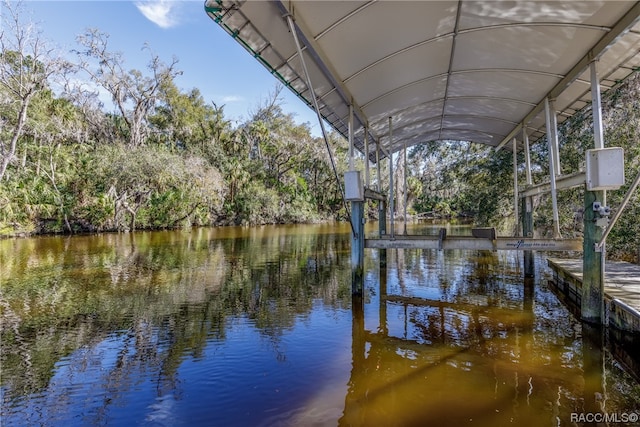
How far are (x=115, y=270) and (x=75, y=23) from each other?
2202 cm

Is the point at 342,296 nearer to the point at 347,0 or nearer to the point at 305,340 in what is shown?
the point at 305,340

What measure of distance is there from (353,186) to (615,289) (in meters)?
4.65

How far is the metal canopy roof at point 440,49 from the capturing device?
438cm

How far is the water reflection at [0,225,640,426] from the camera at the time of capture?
139 inches

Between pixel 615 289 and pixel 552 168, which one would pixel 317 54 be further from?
pixel 615 289

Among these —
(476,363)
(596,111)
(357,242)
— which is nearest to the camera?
(476,363)

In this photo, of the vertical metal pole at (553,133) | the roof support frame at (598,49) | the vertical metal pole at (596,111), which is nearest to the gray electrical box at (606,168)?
the vertical metal pole at (596,111)

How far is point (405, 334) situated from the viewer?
5.71 metres

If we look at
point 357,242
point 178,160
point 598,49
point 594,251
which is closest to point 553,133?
point 598,49

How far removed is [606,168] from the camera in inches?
194

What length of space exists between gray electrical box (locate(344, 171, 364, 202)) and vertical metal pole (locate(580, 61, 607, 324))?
3.47 meters

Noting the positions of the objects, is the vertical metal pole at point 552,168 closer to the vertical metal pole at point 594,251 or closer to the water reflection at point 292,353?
the vertical metal pole at point 594,251

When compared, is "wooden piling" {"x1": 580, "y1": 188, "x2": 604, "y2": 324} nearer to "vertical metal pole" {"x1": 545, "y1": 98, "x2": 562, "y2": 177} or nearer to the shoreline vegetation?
"vertical metal pole" {"x1": 545, "y1": 98, "x2": 562, "y2": 177}

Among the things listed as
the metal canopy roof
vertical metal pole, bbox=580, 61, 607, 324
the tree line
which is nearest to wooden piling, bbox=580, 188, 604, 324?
vertical metal pole, bbox=580, 61, 607, 324
